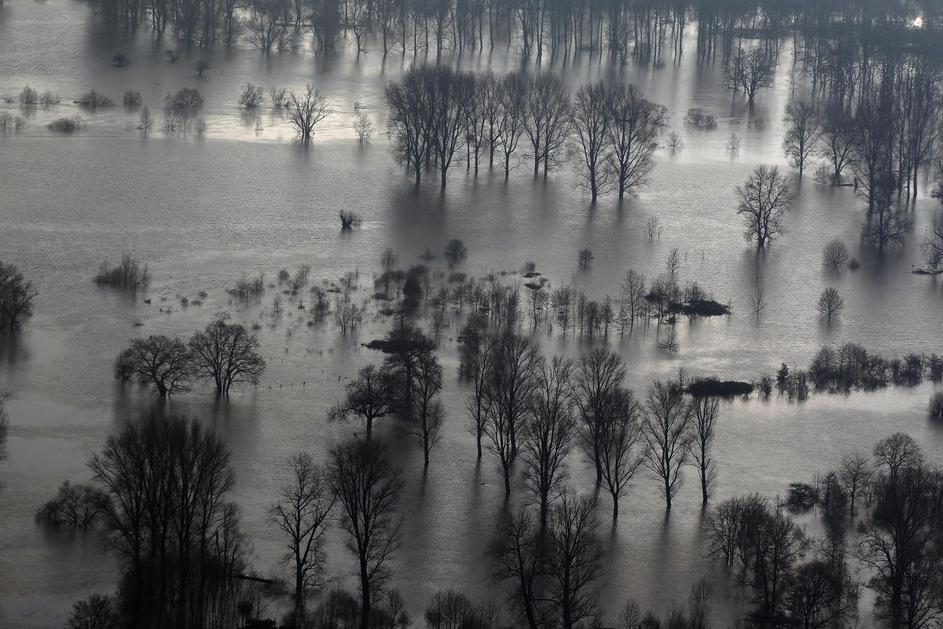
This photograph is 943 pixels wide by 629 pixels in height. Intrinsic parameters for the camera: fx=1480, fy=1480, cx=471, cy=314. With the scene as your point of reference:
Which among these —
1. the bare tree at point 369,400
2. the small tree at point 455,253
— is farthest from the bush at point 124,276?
the bare tree at point 369,400

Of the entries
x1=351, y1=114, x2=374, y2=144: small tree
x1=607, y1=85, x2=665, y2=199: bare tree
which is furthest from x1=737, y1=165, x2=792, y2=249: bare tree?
x1=351, y1=114, x2=374, y2=144: small tree

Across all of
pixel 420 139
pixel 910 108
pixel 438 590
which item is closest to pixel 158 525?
pixel 438 590

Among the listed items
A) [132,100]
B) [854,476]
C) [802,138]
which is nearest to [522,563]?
[854,476]

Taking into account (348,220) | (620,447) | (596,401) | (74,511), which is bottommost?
(74,511)

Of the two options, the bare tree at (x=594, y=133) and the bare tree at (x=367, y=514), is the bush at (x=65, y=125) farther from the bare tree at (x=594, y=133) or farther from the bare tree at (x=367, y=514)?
the bare tree at (x=367, y=514)

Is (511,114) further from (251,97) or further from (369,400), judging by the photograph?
(369,400)

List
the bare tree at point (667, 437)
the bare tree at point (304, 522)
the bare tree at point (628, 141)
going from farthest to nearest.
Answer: the bare tree at point (628, 141)
the bare tree at point (667, 437)
the bare tree at point (304, 522)
